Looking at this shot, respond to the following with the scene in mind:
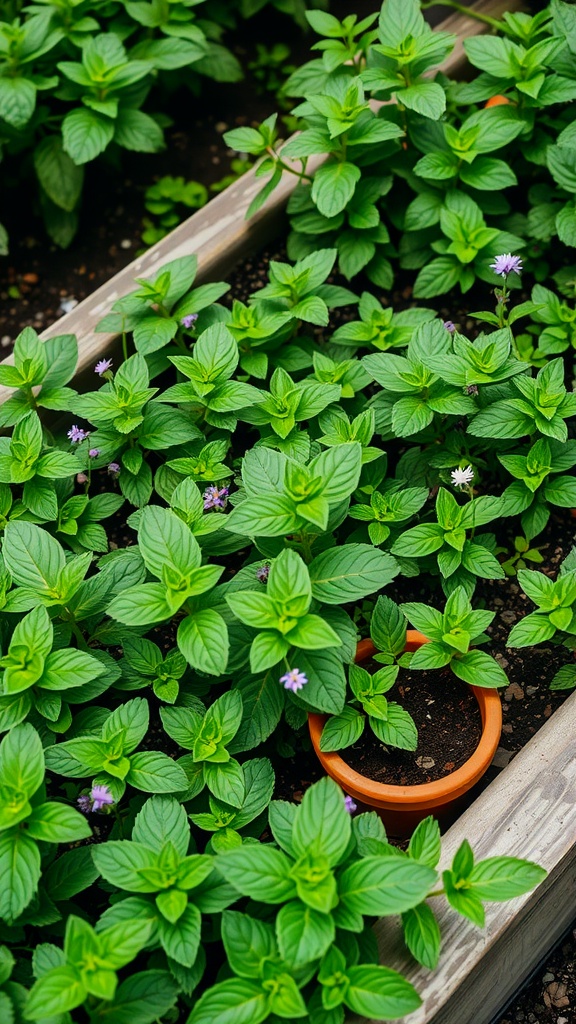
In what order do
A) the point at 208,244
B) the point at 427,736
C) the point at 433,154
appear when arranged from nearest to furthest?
the point at 427,736
the point at 433,154
the point at 208,244

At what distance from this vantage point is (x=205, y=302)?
8.83 ft

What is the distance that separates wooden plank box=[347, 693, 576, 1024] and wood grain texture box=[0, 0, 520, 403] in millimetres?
1512

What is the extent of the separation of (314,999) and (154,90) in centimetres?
298

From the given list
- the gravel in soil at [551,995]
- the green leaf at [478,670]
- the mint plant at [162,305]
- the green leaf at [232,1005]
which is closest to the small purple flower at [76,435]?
the mint plant at [162,305]

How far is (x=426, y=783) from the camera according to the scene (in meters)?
2.15

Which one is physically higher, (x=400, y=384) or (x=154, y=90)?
(x=154, y=90)

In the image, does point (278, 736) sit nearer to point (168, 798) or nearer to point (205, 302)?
point (168, 798)

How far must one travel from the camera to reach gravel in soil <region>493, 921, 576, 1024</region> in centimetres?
229

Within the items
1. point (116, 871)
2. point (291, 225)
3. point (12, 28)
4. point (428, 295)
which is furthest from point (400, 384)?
point (12, 28)

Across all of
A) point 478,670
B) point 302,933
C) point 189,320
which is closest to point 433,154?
point 189,320

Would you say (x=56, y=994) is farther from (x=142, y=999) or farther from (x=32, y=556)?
(x=32, y=556)

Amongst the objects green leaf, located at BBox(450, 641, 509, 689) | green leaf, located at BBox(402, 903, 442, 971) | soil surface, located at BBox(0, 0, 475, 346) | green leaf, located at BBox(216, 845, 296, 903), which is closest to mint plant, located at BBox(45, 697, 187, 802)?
green leaf, located at BBox(216, 845, 296, 903)

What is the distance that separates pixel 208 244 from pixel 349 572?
49.2 inches

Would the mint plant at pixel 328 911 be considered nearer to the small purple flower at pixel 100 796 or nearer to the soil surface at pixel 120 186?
the small purple flower at pixel 100 796
